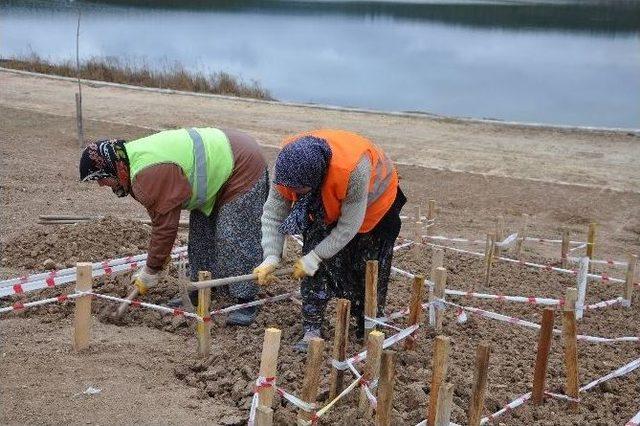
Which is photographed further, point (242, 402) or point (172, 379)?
point (172, 379)

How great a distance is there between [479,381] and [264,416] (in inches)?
32.1

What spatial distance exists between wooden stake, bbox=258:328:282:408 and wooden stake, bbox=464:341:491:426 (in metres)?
0.75

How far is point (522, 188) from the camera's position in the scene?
9117mm

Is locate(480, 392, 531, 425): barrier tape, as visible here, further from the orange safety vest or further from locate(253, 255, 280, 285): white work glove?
locate(253, 255, 280, 285): white work glove

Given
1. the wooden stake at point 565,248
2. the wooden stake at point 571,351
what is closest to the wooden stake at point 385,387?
the wooden stake at point 571,351

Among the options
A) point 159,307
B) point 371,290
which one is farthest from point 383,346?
point 159,307

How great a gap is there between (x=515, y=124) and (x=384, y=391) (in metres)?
10.6

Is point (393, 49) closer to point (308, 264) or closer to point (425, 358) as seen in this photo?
point (425, 358)

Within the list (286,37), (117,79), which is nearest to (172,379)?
(117,79)

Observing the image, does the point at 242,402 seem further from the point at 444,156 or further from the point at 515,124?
the point at 515,124

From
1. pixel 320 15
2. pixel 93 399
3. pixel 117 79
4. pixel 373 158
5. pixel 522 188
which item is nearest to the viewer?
pixel 93 399

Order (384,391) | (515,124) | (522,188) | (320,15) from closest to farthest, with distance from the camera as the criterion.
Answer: (384,391) → (522,188) → (515,124) → (320,15)

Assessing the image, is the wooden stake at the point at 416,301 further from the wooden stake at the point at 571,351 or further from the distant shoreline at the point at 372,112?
the distant shoreline at the point at 372,112

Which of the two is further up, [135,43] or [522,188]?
[135,43]
